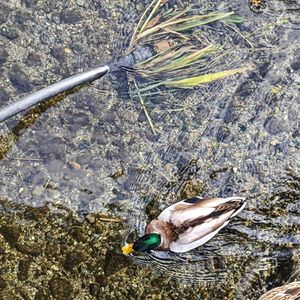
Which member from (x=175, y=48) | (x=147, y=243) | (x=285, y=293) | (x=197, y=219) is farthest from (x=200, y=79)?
(x=285, y=293)

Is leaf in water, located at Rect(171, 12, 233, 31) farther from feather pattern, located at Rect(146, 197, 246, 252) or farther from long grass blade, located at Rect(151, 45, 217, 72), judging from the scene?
feather pattern, located at Rect(146, 197, 246, 252)

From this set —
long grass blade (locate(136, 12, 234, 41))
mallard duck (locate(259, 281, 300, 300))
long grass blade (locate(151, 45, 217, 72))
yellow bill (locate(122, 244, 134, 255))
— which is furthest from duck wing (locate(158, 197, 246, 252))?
A: long grass blade (locate(136, 12, 234, 41))

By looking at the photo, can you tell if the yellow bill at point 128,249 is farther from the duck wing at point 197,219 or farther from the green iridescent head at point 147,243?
the duck wing at point 197,219

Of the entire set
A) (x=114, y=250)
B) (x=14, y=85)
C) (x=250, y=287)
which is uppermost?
(x=14, y=85)

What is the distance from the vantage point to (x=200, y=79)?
365 cm

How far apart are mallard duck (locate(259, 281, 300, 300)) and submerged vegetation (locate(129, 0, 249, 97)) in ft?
4.04

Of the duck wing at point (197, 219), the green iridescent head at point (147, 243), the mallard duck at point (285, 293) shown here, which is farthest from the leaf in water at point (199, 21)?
the mallard duck at point (285, 293)

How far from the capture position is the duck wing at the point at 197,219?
3.14 m

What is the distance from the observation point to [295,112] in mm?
3590

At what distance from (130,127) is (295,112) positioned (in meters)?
0.93

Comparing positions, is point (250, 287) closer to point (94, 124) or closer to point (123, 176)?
point (123, 176)

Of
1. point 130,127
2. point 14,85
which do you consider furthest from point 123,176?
point 14,85

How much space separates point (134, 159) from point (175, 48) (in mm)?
733

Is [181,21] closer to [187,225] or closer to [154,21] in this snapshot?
[154,21]
